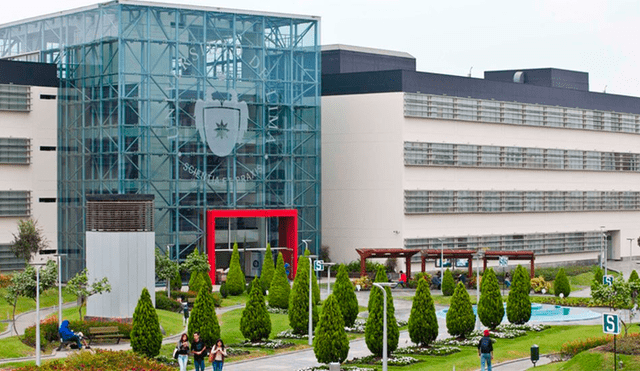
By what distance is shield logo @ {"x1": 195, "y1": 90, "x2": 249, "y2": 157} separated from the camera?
3209 inches

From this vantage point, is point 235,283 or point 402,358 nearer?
point 402,358

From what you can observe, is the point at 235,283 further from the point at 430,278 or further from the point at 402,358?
the point at 402,358

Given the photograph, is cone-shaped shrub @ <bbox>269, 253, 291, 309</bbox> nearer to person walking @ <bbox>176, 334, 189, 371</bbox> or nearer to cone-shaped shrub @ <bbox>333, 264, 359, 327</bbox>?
cone-shaped shrub @ <bbox>333, 264, 359, 327</bbox>

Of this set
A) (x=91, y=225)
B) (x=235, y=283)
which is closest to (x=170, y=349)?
(x=91, y=225)

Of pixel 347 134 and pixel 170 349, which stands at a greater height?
pixel 347 134

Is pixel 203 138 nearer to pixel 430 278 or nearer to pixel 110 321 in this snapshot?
pixel 430 278

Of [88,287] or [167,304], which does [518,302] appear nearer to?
[167,304]

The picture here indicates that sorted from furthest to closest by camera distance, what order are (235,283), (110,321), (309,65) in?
(309,65)
(235,283)
(110,321)

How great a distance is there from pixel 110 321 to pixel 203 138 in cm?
2791

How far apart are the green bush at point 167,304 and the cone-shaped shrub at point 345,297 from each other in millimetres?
11576

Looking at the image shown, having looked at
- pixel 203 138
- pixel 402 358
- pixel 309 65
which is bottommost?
pixel 402 358

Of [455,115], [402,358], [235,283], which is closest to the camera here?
[402,358]

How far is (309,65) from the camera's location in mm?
88188

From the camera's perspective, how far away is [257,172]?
84.9 metres
